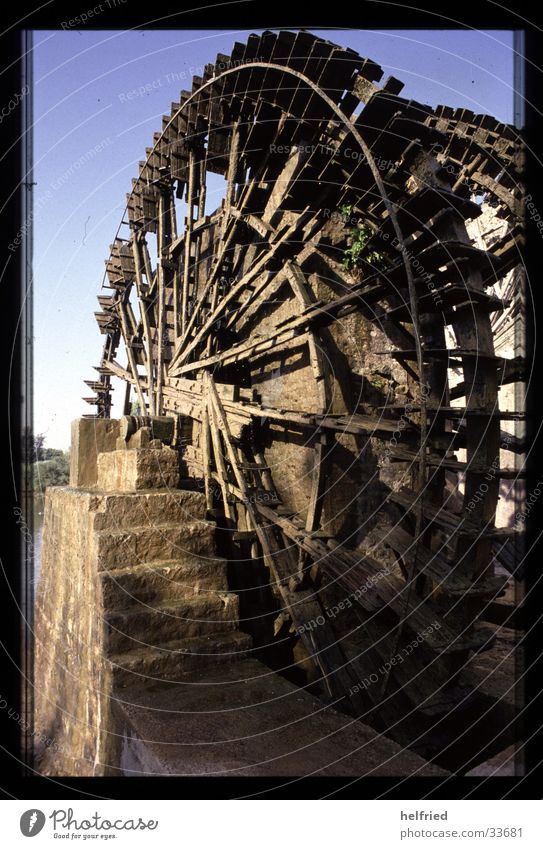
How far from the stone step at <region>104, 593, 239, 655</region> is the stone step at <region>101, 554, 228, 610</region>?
0.06 metres

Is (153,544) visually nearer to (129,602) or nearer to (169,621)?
(129,602)

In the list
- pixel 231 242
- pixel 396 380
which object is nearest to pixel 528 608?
pixel 396 380

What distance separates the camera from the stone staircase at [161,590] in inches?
146

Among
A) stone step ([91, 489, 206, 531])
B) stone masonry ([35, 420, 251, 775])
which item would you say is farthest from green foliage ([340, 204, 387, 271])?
stone step ([91, 489, 206, 531])

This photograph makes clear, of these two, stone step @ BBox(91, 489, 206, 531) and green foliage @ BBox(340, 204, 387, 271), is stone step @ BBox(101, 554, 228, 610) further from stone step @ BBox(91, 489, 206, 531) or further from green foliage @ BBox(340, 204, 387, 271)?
green foliage @ BBox(340, 204, 387, 271)

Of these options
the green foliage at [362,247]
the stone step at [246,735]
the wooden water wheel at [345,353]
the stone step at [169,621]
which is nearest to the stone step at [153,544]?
the stone step at [169,621]

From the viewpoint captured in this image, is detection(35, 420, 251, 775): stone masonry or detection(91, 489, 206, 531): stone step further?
detection(91, 489, 206, 531): stone step

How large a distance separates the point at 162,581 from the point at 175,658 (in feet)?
1.84

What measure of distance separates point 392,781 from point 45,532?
478 centimetres

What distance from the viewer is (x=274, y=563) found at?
5.52 m

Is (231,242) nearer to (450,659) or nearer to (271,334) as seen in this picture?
(271,334)
